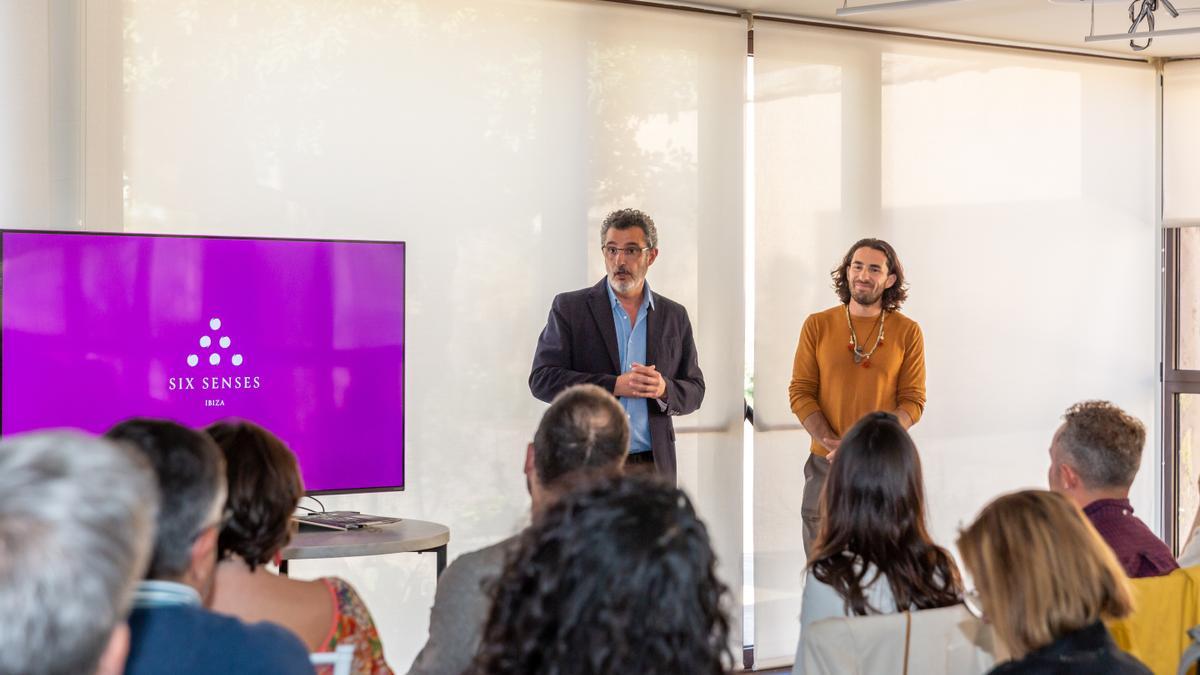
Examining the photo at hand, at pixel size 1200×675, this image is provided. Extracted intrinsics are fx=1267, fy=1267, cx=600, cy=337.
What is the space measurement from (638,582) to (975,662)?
1.38m

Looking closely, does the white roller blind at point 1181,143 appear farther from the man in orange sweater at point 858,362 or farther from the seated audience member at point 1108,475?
the seated audience member at point 1108,475

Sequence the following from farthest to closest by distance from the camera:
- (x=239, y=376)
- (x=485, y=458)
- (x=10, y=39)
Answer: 1. (x=485, y=458)
2. (x=10, y=39)
3. (x=239, y=376)

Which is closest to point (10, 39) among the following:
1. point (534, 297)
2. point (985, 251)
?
point (534, 297)

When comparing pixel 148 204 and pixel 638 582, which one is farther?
pixel 148 204

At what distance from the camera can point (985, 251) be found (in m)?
6.58

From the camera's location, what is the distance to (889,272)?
5.35 m

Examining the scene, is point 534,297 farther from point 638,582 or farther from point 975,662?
point 638,582

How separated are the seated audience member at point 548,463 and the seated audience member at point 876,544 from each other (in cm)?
47

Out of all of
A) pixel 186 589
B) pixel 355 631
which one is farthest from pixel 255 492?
pixel 186 589

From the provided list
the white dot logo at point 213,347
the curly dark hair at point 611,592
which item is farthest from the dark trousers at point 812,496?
the curly dark hair at point 611,592

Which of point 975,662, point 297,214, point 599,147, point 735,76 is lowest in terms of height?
point 975,662

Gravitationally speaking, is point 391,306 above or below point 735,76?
below

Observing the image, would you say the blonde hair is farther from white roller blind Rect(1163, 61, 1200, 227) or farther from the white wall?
white roller blind Rect(1163, 61, 1200, 227)

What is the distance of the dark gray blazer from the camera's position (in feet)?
15.7
